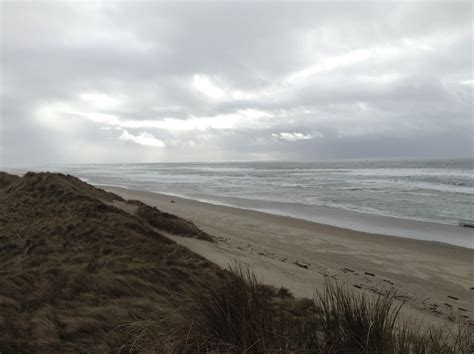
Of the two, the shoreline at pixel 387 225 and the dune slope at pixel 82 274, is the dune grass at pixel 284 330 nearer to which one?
the dune slope at pixel 82 274

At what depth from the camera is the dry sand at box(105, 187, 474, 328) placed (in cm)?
639

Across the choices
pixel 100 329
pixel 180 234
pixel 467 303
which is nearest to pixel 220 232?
pixel 180 234

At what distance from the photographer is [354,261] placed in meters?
9.05

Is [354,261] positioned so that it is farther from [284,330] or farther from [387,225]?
[284,330]

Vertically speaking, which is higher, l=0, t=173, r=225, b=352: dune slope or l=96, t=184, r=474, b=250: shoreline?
l=0, t=173, r=225, b=352: dune slope

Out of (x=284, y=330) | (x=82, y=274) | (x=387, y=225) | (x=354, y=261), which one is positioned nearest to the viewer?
(x=284, y=330)

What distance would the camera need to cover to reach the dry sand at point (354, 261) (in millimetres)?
6387

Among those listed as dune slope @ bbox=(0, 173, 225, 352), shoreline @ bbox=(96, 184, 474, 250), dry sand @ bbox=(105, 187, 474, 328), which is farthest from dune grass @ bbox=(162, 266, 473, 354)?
shoreline @ bbox=(96, 184, 474, 250)

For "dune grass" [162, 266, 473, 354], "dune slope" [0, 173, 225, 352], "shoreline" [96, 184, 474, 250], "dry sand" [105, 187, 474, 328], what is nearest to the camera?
"dune grass" [162, 266, 473, 354]

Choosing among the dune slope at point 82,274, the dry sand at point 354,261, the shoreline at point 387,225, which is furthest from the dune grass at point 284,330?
the shoreline at point 387,225

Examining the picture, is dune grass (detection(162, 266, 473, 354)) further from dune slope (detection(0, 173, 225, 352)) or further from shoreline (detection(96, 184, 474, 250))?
shoreline (detection(96, 184, 474, 250))

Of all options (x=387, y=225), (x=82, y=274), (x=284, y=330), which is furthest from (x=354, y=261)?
(x=82, y=274)

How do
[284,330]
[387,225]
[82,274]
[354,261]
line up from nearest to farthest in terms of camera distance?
[284,330] → [82,274] → [354,261] → [387,225]

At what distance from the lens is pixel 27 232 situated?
279 inches
